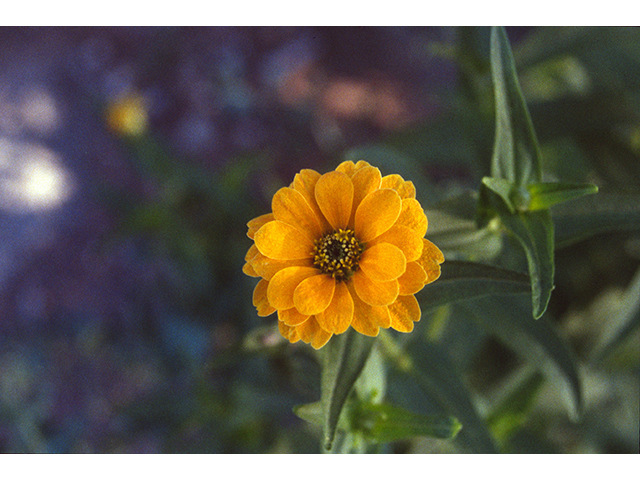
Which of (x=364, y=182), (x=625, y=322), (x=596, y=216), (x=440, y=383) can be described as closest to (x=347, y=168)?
(x=364, y=182)

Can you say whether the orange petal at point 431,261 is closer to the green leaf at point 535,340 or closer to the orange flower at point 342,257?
the orange flower at point 342,257

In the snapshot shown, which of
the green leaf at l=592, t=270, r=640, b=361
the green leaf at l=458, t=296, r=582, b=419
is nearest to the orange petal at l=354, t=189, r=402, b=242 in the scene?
the green leaf at l=458, t=296, r=582, b=419

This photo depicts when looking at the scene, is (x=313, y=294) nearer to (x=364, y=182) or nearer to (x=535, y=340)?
(x=364, y=182)

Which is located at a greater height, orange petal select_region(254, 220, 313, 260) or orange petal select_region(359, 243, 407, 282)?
orange petal select_region(254, 220, 313, 260)

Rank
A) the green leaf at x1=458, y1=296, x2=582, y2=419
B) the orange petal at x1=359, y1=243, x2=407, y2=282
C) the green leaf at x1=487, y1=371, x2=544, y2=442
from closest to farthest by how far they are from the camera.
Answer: the orange petal at x1=359, y1=243, x2=407, y2=282 < the green leaf at x1=458, y1=296, x2=582, y2=419 < the green leaf at x1=487, y1=371, x2=544, y2=442

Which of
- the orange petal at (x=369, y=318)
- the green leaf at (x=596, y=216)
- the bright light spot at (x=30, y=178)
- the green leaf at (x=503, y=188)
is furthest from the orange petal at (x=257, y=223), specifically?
the bright light spot at (x=30, y=178)

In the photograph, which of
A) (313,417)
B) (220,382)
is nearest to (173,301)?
(220,382)

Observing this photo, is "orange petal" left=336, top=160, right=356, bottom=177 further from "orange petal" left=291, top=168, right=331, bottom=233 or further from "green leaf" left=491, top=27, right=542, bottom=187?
"green leaf" left=491, top=27, right=542, bottom=187
